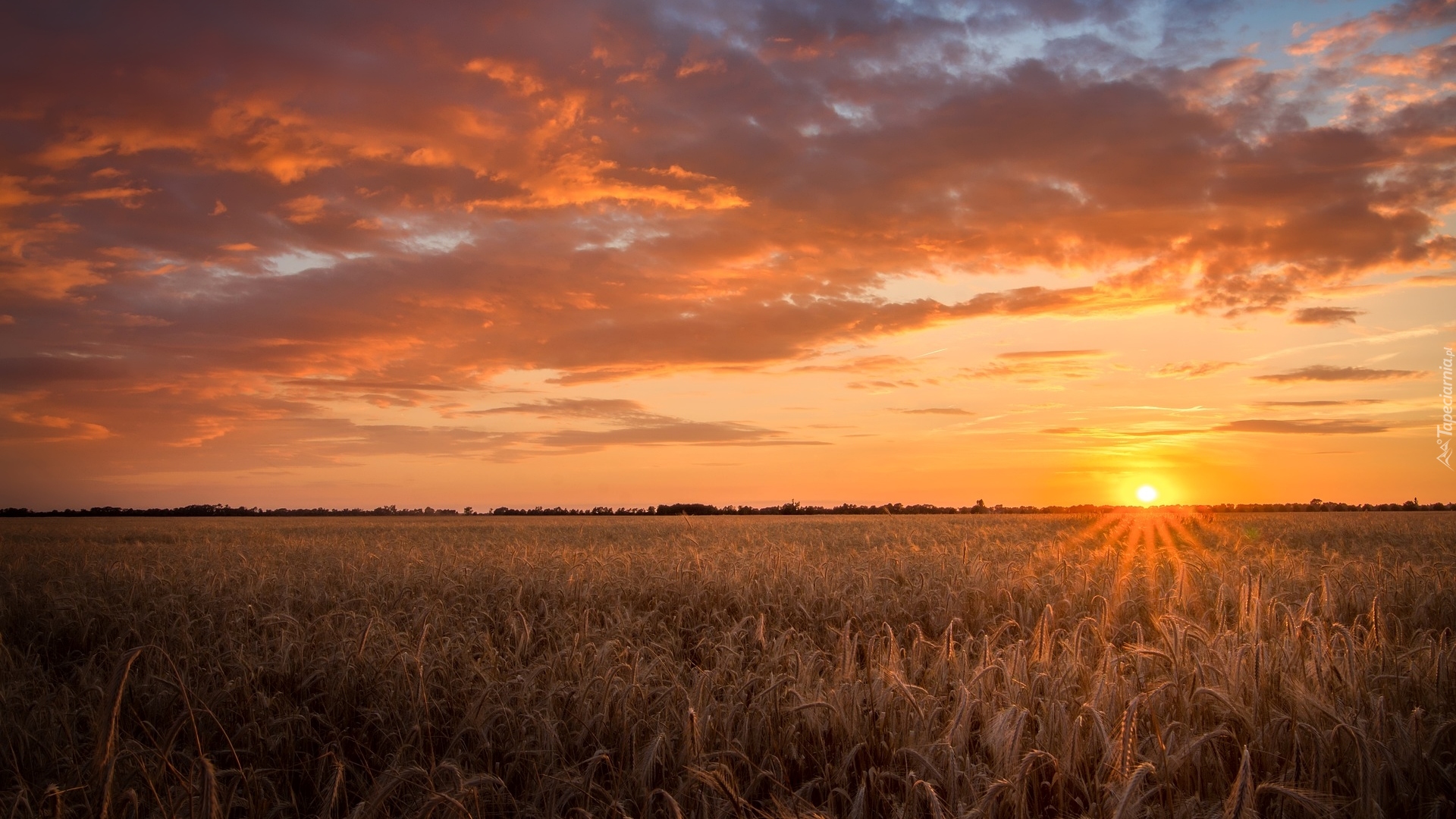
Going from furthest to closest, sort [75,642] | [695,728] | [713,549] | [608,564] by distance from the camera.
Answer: [713,549] < [608,564] < [75,642] < [695,728]

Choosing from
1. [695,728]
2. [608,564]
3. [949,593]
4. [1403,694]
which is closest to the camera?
[695,728]

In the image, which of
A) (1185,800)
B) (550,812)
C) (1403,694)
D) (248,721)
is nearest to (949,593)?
(1403,694)

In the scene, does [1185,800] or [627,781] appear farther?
[627,781]

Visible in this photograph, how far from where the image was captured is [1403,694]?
172 inches

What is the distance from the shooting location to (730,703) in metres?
3.93

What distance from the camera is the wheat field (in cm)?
304

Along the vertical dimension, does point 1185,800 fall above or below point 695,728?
below

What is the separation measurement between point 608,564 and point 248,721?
6438 mm

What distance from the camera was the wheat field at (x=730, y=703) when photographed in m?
3.04

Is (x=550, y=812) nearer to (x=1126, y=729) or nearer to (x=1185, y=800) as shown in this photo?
(x=1126, y=729)

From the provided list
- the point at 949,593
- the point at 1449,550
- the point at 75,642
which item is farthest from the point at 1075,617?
the point at 1449,550

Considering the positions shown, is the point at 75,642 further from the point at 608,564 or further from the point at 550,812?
the point at 550,812

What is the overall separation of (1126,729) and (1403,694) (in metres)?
2.95

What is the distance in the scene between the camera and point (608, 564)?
35.5 ft
